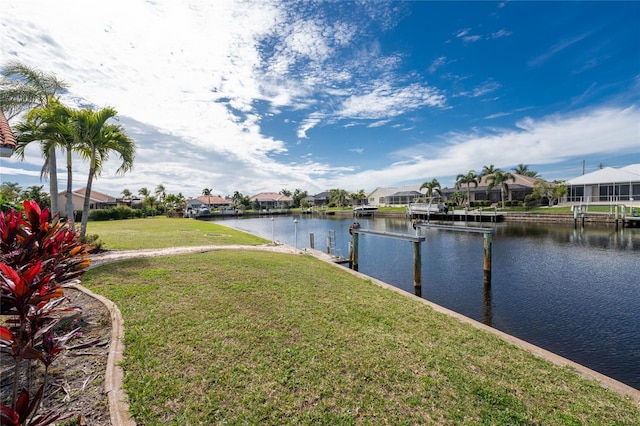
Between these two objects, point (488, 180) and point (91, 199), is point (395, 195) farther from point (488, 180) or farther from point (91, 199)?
point (91, 199)

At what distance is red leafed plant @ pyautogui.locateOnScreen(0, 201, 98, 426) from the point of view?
2178 mm

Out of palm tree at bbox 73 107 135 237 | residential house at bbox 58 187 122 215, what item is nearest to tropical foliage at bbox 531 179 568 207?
palm tree at bbox 73 107 135 237

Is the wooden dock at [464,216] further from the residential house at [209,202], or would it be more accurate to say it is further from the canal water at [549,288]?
the residential house at [209,202]

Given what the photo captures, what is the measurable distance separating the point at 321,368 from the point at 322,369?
3 cm

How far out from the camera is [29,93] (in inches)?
543

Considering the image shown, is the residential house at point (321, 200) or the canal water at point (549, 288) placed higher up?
the residential house at point (321, 200)

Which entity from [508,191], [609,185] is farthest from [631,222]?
[508,191]

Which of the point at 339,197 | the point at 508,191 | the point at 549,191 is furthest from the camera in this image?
the point at 339,197

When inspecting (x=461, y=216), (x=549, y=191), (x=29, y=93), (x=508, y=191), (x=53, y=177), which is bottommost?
(x=461, y=216)

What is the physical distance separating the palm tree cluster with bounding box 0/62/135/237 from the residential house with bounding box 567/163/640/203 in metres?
54.7

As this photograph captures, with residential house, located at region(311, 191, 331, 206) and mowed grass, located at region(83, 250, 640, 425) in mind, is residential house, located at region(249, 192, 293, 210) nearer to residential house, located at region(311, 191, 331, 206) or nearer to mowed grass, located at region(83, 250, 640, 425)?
residential house, located at region(311, 191, 331, 206)

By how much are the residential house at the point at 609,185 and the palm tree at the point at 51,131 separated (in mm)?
56067

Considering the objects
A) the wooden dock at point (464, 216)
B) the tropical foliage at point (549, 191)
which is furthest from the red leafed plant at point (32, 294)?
the tropical foliage at point (549, 191)

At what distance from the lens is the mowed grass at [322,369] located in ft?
11.3
